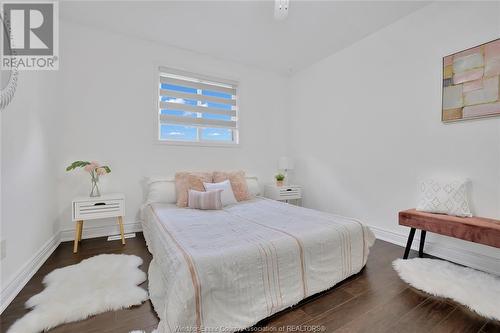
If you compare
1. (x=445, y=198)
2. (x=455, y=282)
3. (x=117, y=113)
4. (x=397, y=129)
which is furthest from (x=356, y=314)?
(x=117, y=113)

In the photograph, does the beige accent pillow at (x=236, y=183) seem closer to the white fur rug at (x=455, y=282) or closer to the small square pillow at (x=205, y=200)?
the small square pillow at (x=205, y=200)

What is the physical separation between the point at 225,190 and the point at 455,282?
2403 mm

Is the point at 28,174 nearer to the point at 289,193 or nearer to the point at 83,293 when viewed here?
the point at 83,293

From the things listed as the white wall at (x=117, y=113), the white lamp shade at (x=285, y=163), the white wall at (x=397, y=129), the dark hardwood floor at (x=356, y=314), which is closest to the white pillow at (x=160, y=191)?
the white wall at (x=117, y=113)

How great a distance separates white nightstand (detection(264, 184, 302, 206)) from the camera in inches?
148

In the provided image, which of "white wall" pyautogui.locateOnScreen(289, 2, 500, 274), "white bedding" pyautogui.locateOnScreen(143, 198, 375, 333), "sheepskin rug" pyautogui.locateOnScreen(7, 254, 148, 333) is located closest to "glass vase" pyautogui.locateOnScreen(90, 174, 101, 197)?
"sheepskin rug" pyautogui.locateOnScreen(7, 254, 148, 333)

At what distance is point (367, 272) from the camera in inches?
80.2

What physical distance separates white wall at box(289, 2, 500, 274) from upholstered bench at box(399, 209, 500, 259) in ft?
0.89

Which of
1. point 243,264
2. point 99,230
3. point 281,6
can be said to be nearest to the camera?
point 243,264

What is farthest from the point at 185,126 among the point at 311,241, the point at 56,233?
the point at 311,241

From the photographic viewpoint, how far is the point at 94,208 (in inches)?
97.2

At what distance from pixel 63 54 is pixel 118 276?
2.79 meters

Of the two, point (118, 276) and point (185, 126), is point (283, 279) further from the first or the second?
point (185, 126)

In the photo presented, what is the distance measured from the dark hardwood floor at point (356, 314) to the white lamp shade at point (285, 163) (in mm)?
2391
